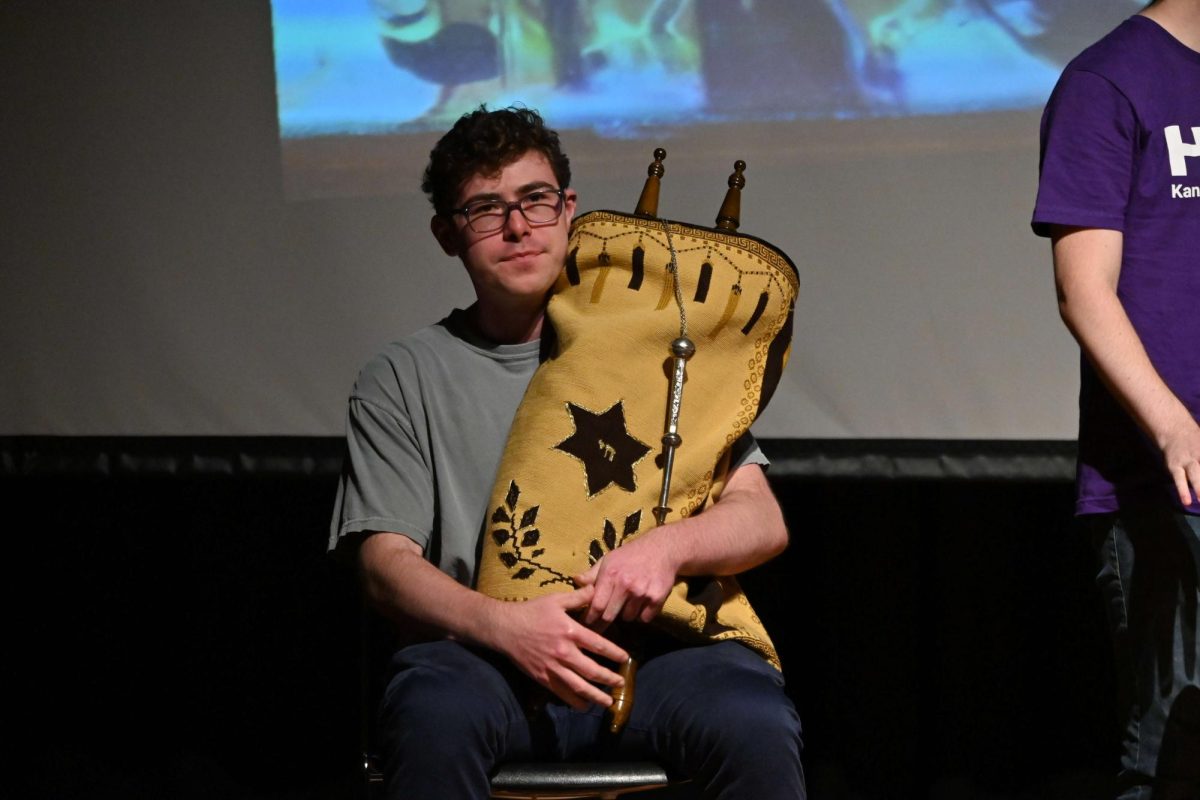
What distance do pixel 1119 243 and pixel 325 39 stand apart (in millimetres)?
1578

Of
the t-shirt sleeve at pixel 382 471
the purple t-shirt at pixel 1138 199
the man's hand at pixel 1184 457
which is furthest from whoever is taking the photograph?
the t-shirt sleeve at pixel 382 471

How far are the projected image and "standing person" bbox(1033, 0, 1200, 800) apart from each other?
0.90m

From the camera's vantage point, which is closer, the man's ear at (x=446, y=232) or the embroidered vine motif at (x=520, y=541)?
the embroidered vine motif at (x=520, y=541)

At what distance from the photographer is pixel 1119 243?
1342 millimetres

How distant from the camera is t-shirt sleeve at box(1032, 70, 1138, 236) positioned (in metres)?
1.34

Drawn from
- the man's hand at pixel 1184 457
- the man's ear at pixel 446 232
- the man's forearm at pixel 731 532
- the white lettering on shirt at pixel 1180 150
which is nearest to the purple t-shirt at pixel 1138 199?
the white lettering on shirt at pixel 1180 150

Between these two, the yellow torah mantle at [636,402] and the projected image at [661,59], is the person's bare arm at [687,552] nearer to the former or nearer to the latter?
the yellow torah mantle at [636,402]

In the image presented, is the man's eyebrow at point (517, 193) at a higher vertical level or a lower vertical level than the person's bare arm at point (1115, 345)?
higher

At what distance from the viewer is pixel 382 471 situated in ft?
5.24

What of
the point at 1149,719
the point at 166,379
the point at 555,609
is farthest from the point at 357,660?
the point at 1149,719

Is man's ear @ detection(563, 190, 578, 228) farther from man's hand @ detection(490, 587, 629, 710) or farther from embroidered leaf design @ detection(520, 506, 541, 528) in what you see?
man's hand @ detection(490, 587, 629, 710)

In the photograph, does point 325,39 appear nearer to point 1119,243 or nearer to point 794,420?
Result: point 794,420

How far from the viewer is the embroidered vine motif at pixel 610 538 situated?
4.98 ft

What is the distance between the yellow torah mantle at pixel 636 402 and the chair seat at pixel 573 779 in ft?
0.55
